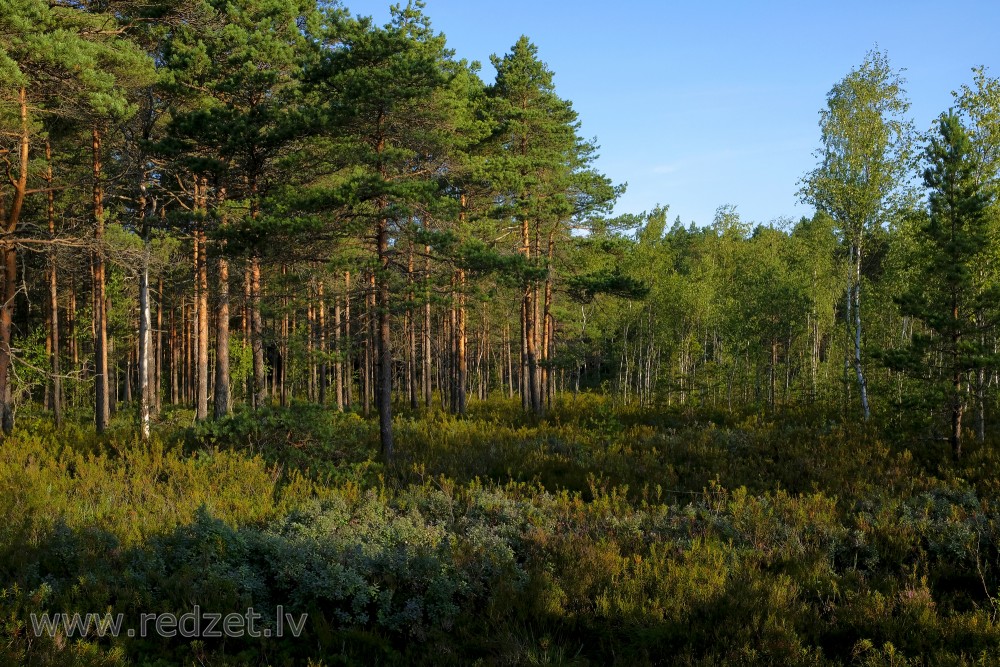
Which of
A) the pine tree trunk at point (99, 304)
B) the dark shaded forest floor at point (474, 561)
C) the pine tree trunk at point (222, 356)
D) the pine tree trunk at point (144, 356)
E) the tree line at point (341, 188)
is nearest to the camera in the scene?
the dark shaded forest floor at point (474, 561)

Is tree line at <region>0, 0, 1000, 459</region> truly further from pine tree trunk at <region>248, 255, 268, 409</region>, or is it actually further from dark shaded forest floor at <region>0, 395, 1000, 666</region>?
dark shaded forest floor at <region>0, 395, 1000, 666</region>

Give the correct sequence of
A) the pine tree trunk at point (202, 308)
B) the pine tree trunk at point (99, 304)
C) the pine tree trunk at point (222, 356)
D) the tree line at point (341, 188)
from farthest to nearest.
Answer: the pine tree trunk at point (202, 308)
the pine tree trunk at point (99, 304)
the pine tree trunk at point (222, 356)
the tree line at point (341, 188)

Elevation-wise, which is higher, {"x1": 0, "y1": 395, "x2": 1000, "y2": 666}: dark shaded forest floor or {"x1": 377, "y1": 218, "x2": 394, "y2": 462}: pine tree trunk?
{"x1": 377, "y1": 218, "x2": 394, "y2": 462}: pine tree trunk

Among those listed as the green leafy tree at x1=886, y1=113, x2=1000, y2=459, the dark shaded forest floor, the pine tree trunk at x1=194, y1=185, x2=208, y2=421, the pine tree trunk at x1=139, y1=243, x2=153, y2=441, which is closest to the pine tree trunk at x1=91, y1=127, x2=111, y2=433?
the pine tree trunk at x1=139, y1=243, x2=153, y2=441

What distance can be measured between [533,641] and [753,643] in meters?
1.95

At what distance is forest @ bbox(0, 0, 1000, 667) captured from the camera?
5.54 metres

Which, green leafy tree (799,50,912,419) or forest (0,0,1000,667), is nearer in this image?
forest (0,0,1000,667)

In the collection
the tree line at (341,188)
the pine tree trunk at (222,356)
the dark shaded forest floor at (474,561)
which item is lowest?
the dark shaded forest floor at (474,561)

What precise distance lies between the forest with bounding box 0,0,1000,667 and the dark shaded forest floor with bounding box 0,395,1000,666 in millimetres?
44

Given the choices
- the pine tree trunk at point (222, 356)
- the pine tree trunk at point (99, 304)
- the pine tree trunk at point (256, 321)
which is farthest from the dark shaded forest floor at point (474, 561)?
the pine tree trunk at point (99, 304)

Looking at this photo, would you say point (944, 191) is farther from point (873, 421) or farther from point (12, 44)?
point (12, 44)

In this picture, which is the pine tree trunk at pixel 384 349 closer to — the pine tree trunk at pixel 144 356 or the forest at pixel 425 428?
the forest at pixel 425 428

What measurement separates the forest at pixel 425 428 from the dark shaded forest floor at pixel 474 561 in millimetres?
44

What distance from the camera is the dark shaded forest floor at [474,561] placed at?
516 centimetres
